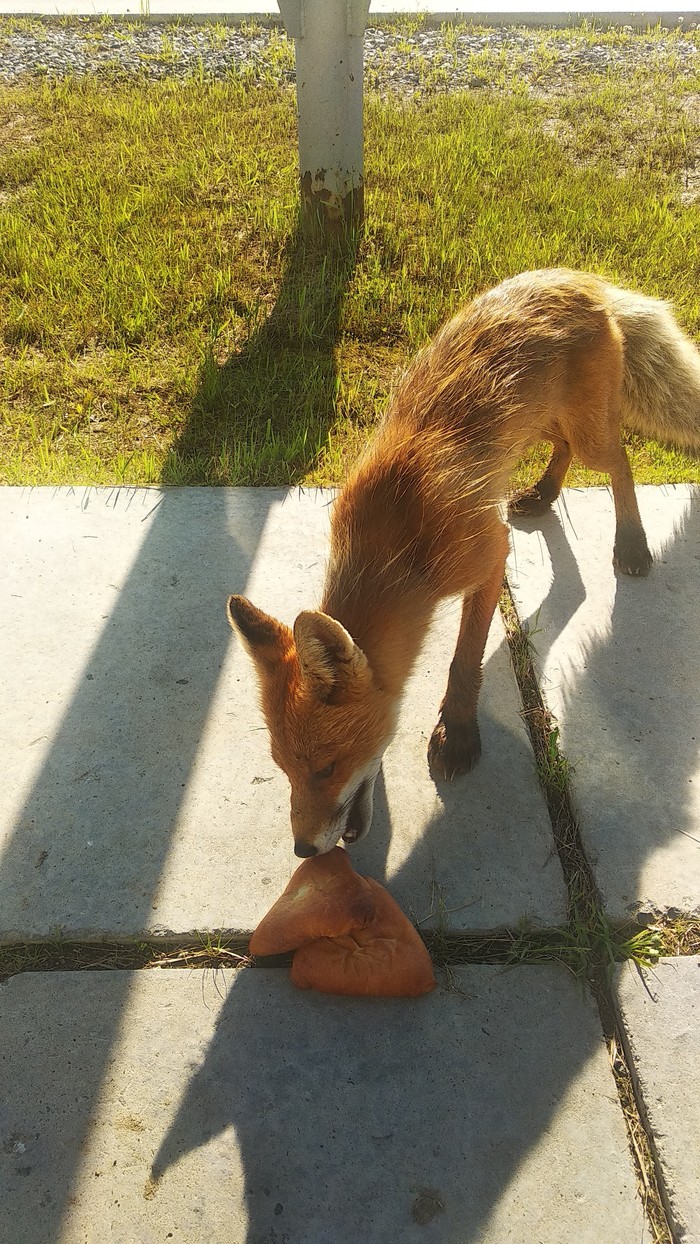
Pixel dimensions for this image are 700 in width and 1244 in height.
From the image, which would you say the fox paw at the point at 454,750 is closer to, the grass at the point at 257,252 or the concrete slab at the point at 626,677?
the concrete slab at the point at 626,677

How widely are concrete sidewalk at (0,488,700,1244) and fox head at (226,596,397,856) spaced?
31 cm

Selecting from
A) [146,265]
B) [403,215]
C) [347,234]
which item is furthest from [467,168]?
[146,265]

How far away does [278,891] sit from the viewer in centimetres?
245

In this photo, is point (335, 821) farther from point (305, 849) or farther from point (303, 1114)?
point (303, 1114)

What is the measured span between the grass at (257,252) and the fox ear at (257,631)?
191 cm

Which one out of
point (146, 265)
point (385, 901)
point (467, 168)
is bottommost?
point (385, 901)

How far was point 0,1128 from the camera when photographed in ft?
6.50

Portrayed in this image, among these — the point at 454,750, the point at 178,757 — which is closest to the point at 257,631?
the point at 178,757

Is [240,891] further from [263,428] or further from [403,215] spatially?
[403,215]

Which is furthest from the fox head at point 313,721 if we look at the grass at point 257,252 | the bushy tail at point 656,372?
the bushy tail at point 656,372

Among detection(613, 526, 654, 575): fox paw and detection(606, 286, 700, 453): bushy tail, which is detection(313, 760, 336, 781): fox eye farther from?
detection(606, 286, 700, 453): bushy tail

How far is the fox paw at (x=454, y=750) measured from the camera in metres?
2.79

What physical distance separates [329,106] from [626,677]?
4.19 metres

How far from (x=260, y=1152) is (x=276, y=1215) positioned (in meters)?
0.13
